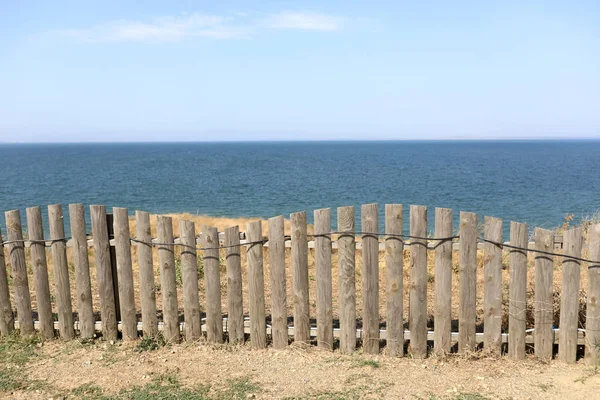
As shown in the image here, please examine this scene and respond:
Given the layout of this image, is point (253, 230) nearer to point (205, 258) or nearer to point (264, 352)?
point (205, 258)

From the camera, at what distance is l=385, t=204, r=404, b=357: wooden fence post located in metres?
5.02

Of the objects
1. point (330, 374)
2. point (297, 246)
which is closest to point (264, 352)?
point (330, 374)

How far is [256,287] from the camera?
5.38 m

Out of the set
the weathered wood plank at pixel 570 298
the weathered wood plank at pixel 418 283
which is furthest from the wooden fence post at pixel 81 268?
the weathered wood plank at pixel 570 298

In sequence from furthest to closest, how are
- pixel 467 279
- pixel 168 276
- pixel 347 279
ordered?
pixel 168 276 → pixel 347 279 → pixel 467 279

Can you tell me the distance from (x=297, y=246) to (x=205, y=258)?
974 mm

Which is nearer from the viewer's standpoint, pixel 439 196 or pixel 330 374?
pixel 330 374

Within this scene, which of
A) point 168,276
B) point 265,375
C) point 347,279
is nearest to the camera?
point 265,375

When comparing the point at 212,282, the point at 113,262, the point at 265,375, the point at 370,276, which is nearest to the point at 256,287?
the point at 212,282

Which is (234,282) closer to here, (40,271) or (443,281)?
(443,281)

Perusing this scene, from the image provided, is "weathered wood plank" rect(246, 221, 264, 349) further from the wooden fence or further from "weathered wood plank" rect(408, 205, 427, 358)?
"weathered wood plank" rect(408, 205, 427, 358)

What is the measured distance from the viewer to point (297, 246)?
5.20 metres

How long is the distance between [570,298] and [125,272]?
438 cm

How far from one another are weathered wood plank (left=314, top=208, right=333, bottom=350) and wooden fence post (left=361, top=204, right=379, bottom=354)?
336 mm
